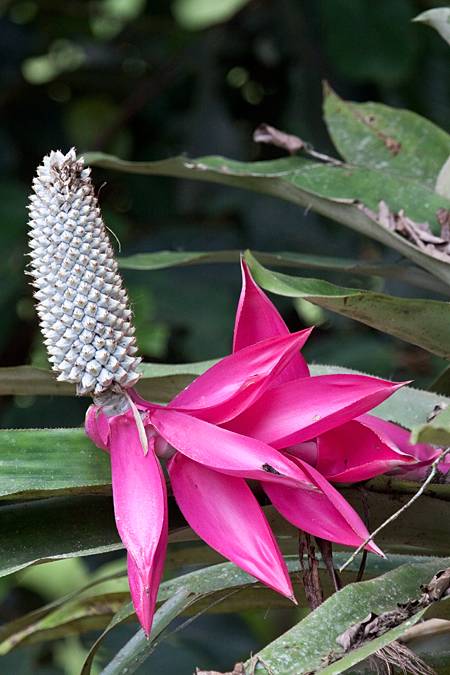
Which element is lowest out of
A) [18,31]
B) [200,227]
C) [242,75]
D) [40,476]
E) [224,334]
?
[224,334]

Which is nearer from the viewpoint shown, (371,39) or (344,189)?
(344,189)

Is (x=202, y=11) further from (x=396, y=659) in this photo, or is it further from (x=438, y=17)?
(x=396, y=659)

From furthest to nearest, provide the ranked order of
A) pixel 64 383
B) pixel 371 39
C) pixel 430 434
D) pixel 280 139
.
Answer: pixel 371 39 < pixel 280 139 < pixel 64 383 < pixel 430 434

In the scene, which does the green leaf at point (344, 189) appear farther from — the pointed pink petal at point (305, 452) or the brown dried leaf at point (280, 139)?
the pointed pink petal at point (305, 452)

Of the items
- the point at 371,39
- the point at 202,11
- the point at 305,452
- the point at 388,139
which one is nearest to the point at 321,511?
the point at 305,452

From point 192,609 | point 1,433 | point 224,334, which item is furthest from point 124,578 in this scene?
point 224,334

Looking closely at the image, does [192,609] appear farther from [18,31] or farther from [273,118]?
[18,31]

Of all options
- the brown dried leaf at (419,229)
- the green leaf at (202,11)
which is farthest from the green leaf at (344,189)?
the green leaf at (202,11)
